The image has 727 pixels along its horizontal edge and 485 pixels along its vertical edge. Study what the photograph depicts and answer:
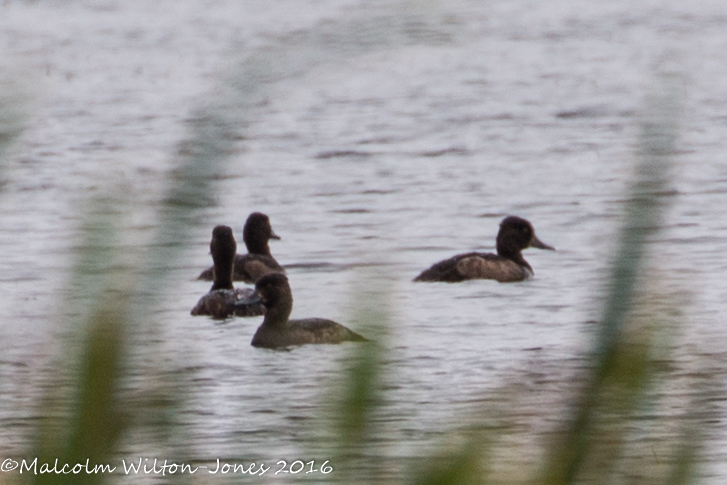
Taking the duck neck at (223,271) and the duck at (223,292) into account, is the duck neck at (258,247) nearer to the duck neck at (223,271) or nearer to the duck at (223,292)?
the duck at (223,292)

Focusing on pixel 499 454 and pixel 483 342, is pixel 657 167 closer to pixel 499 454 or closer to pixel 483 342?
pixel 499 454

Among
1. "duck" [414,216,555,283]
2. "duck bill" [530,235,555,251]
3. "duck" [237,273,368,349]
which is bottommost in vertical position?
"duck bill" [530,235,555,251]

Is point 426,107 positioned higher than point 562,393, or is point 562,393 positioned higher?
point 562,393

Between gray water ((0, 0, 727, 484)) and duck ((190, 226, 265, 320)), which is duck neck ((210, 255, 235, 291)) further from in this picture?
gray water ((0, 0, 727, 484))

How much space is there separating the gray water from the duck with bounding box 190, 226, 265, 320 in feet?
0.33

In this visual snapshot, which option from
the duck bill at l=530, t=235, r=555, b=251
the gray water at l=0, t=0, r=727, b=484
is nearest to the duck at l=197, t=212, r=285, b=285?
the gray water at l=0, t=0, r=727, b=484

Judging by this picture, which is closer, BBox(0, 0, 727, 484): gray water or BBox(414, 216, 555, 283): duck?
BBox(0, 0, 727, 484): gray water

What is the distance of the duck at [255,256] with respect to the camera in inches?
499

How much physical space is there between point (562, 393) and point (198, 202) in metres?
0.44

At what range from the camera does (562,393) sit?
171cm

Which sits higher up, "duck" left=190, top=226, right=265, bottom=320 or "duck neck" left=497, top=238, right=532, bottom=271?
"duck" left=190, top=226, right=265, bottom=320

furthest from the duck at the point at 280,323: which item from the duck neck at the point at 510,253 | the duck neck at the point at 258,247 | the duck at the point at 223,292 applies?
the duck neck at the point at 510,253

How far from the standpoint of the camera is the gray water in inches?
63.9

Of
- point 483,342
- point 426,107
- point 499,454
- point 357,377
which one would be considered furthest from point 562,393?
point 426,107
